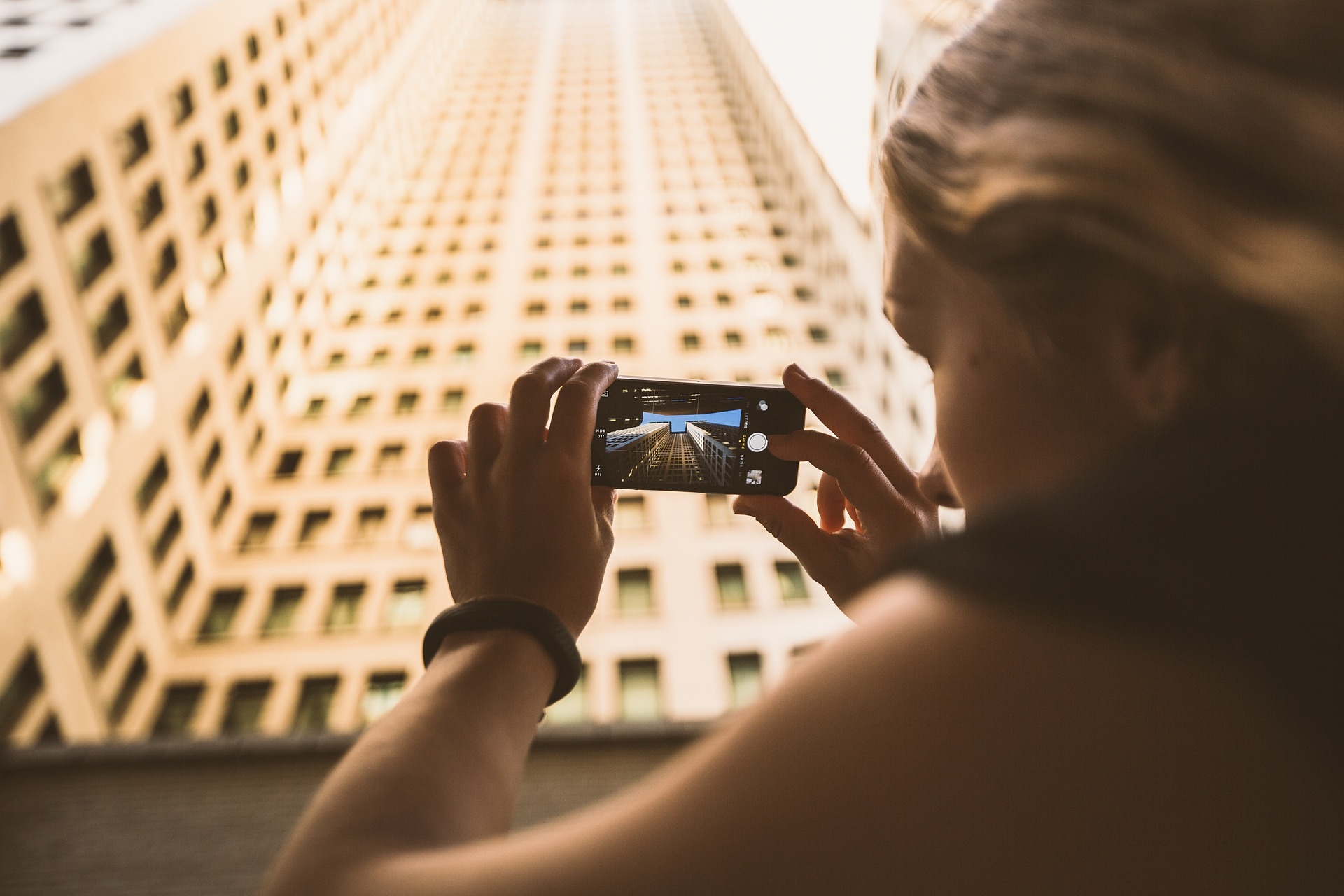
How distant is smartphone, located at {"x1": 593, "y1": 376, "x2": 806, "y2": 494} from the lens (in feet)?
6.91

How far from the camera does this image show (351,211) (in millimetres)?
30906

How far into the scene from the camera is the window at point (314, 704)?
53.0 ft

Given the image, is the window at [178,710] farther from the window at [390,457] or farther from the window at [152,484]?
the window at [390,457]

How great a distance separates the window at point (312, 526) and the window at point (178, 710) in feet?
15.3

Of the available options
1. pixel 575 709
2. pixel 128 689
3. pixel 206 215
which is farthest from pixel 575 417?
pixel 206 215

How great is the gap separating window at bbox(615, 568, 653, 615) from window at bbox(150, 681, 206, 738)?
11.2 m

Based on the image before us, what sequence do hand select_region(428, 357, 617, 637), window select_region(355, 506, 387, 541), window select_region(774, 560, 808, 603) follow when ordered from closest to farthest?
hand select_region(428, 357, 617, 637) < window select_region(774, 560, 808, 603) < window select_region(355, 506, 387, 541)

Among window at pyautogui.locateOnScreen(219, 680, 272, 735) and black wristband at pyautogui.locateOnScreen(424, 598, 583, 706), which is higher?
black wristband at pyautogui.locateOnScreen(424, 598, 583, 706)

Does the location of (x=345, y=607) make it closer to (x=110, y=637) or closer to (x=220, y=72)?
(x=110, y=637)

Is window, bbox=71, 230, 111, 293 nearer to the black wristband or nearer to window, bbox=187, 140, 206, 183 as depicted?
window, bbox=187, 140, 206, 183

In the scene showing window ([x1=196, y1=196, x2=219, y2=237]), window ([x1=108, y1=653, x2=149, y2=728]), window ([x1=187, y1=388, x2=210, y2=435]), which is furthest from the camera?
window ([x1=196, y1=196, x2=219, y2=237])

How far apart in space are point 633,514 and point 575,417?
18320 mm

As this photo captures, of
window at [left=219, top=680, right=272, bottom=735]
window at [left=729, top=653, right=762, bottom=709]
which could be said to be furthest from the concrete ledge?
window at [left=729, top=653, right=762, bottom=709]

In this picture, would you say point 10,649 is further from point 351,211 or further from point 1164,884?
point 351,211
